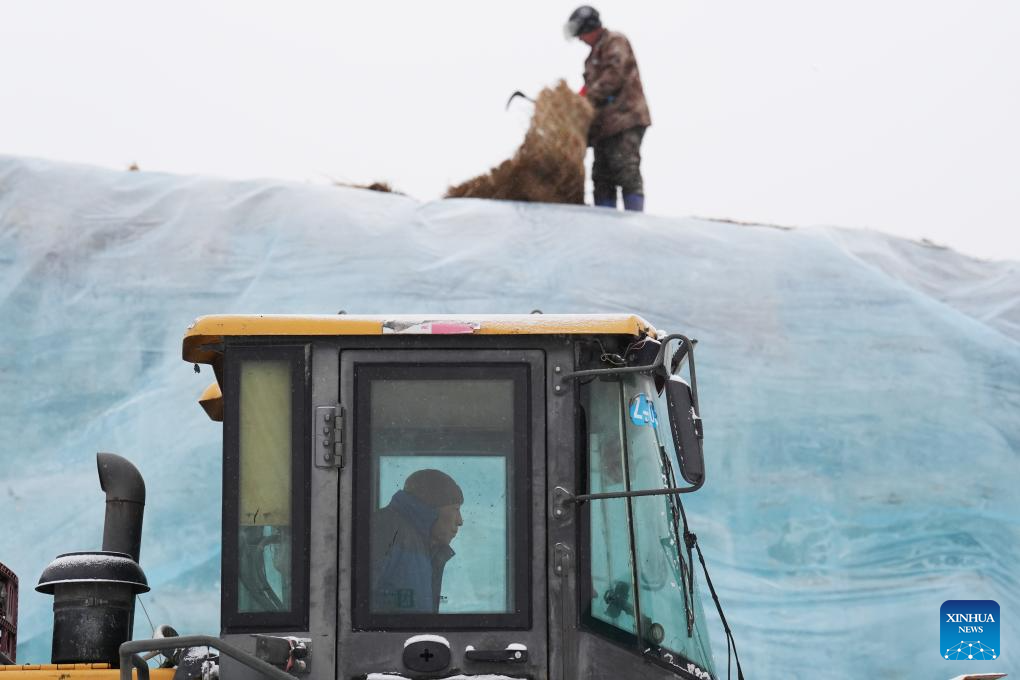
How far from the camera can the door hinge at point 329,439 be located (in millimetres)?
4277

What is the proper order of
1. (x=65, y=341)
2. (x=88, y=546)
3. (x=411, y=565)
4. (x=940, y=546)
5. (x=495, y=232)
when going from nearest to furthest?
(x=411, y=565), (x=88, y=546), (x=940, y=546), (x=65, y=341), (x=495, y=232)

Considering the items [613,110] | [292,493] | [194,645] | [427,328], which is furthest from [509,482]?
[613,110]

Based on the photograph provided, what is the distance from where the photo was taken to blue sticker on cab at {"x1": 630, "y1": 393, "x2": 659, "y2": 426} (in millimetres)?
4387

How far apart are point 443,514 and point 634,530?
563mm

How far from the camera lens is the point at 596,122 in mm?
14773

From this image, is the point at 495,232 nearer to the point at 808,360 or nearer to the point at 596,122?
the point at 596,122

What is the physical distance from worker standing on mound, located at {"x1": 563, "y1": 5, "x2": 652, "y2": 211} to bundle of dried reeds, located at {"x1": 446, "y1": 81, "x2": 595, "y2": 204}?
Result: 0.23 metres

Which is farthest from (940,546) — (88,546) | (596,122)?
(88,546)

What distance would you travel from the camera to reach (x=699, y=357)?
13.0 meters

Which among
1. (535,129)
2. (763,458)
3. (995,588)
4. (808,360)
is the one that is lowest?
(995,588)

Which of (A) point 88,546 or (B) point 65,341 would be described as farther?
(B) point 65,341

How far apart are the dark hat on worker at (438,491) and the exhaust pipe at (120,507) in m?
1.50

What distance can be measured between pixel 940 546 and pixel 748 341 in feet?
8.04

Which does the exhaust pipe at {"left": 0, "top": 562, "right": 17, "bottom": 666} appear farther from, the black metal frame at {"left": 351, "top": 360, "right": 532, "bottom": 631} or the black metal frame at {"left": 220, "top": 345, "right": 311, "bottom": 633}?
the black metal frame at {"left": 351, "top": 360, "right": 532, "bottom": 631}
